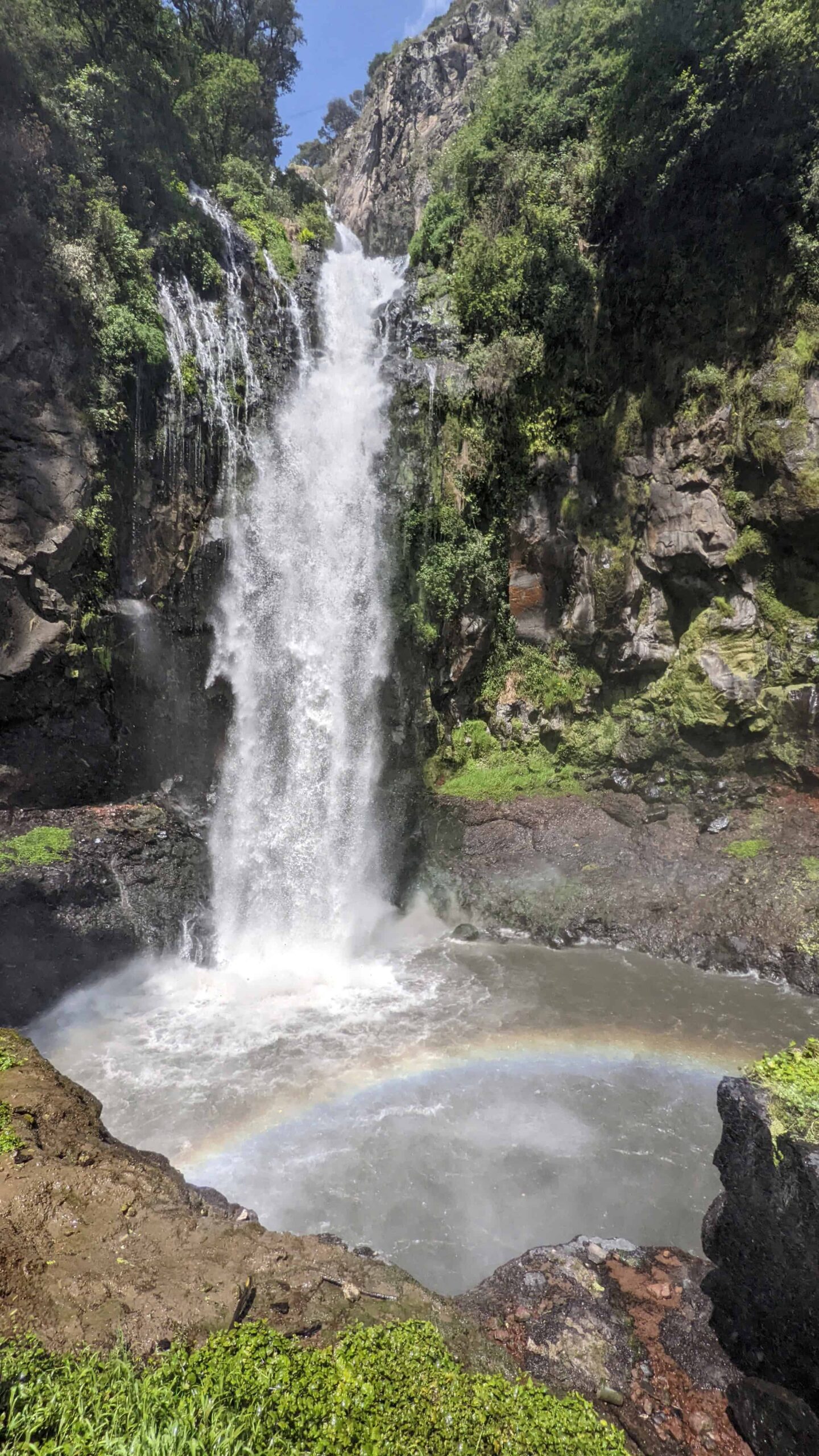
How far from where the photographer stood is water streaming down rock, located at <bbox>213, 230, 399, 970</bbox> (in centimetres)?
1325

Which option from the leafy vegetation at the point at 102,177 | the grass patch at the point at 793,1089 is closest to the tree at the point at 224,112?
the leafy vegetation at the point at 102,177

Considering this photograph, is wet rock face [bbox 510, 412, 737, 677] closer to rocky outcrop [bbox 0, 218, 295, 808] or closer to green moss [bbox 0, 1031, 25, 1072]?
rocky outcrop [bbox 0, 218, 295, 808]

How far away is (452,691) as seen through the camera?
16109mm

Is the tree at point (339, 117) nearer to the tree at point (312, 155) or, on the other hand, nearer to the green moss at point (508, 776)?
the tree at point (312, 155)

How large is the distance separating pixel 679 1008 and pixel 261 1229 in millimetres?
7356

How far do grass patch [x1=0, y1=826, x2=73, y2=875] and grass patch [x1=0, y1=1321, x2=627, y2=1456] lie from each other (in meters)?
9.33

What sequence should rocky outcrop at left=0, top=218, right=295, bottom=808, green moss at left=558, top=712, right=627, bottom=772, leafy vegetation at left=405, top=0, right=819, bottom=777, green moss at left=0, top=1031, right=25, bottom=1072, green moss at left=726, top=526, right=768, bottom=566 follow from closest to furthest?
green moss at left=0, top=1031, right=25, bottom=1072 → rocky outcrop at left=0, top=218, right=295, bottom=808 → leafy vegetation at left=405, top=0, right=819, bottom=777 → green moss at left=726, top=526, right=768, bottom=566 → green moss at left=558, top=712, right=627, bottom=772

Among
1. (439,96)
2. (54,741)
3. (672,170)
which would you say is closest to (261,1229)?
(54,741)

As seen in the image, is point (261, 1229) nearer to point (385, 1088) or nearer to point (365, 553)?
point (385, 1088)

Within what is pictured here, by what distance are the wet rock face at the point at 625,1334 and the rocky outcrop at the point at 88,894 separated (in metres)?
8.23

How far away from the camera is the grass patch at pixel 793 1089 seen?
14.5ft

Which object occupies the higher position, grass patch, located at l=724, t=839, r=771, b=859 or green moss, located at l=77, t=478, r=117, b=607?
green moss, located at l=77, t=478, r=117, b=607

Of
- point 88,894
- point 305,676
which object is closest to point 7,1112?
point 88,894

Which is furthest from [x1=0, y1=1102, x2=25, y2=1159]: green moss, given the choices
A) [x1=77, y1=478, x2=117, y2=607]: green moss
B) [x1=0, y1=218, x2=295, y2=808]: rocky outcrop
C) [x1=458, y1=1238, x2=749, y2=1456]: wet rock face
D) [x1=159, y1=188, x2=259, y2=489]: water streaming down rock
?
[x1=159, y1=188, x2=259, y2=489]: water streaming down rock
